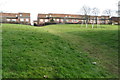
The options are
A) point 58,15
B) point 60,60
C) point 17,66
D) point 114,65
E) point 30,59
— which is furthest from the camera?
point 58,15

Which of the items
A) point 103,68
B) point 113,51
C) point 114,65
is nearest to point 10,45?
point 103,68

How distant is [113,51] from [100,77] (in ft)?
13.6

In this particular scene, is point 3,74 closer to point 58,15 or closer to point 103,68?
point 103,68

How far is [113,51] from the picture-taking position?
9305mm

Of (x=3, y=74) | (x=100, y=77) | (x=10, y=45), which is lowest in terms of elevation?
(x=100, y=77)

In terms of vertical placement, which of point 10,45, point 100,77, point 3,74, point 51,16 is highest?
point 51,16

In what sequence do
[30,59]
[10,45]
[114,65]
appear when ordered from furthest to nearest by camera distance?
[10,45], [114,65], [30,59]

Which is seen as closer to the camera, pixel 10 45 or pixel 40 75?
pixel 40 75

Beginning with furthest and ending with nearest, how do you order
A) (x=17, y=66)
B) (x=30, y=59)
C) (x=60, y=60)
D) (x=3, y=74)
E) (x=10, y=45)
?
(x=10, y=45) < (x=60, y=60) < (x=30, y=59) < (x=17, y=66) < (x=3, y=74)

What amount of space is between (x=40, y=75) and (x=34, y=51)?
225 cm

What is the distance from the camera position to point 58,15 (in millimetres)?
75125

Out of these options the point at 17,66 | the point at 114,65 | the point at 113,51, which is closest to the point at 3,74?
the point at 17,66

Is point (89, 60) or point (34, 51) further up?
point (34, 51)

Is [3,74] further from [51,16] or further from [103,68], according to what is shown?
[51,16]
